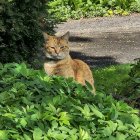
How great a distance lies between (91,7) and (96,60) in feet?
18.2

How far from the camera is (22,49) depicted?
11.3 m

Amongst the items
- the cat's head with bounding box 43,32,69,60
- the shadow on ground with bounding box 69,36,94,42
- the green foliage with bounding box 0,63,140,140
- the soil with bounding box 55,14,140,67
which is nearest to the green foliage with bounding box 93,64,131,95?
the soil with bounding box 55,14,140,67

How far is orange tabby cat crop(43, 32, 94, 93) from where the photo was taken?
30.5 feet

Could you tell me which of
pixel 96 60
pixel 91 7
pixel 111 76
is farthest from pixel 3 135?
pixel 91 7

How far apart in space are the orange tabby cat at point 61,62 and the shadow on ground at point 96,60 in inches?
195

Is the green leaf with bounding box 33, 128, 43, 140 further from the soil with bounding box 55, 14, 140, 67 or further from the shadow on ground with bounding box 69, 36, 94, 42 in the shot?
the shadow on ground with bounding box 69, 36, 94, 42

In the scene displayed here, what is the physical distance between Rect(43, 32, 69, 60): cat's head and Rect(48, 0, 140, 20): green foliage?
1066 cm

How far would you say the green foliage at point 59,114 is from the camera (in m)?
4.30

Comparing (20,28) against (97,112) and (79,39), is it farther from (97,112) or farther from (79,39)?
(79,39)

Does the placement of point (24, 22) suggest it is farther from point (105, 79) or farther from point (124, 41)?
point (124, 41)

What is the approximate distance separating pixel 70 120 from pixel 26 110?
362 mm

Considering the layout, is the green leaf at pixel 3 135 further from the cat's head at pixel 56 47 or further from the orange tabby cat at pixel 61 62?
the cat's head at pixel 56 47


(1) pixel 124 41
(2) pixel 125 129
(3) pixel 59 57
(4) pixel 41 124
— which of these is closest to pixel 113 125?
(2) pixel 125 129

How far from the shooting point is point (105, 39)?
18.0 m
